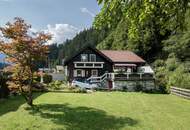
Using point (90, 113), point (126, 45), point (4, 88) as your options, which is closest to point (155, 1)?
point (90, 113)

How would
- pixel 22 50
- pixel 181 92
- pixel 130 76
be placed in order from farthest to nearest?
pixel 130 76
pixel 181 92
pixel 22 50

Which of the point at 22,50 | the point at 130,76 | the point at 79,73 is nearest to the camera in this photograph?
the point at 22,50

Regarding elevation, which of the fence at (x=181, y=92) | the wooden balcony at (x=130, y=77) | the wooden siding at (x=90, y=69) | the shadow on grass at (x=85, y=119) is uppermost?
the wooden siding at (x=90, y=69)

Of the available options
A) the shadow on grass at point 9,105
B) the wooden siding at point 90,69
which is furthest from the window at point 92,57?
the shadow on grass at point 9,105

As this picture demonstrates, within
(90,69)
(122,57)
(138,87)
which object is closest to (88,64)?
(90,69)

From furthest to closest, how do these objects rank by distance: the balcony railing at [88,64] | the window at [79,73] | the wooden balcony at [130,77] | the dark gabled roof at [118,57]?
the dark gabled roof at [118,57] < the window at [79,73] < the balcony railing at [88,64] < the wooden balcony at [130,77]

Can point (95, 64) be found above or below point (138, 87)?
above

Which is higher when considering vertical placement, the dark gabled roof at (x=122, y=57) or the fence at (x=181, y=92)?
the dark gabled roof at (x=122, y=57)

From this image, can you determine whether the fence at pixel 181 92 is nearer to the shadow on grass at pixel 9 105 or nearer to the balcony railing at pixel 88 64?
the shadow on grass at pixel 9 105

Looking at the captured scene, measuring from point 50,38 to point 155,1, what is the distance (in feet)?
38.0

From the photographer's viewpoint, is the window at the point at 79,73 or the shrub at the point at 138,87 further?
the window at the point at 79,73

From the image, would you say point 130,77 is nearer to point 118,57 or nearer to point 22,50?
point 118,57

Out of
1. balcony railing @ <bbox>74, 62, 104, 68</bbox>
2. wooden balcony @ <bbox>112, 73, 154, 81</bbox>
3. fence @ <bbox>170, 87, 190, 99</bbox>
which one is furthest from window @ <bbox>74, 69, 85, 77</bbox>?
fence @ <bbox>170, 87, 190, 99</bbox>

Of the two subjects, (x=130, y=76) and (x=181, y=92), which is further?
(x=130, y=76)
